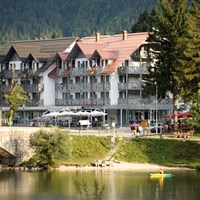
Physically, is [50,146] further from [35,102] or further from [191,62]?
[35,102]

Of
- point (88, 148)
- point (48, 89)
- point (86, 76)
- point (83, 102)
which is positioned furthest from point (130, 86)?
point (88, 148)

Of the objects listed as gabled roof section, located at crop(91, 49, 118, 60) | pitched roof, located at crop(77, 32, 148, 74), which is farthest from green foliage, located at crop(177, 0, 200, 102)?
gabled roof section, located at crop(91, 49, 118, 60)

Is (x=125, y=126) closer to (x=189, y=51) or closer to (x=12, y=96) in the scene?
(x=12, y=96)

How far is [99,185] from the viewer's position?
84250 mm

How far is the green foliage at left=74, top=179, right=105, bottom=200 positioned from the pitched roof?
5238 centimetres

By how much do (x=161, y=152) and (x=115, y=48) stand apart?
4306 cm

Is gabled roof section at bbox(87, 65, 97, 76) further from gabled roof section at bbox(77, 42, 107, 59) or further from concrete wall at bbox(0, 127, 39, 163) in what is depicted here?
concrete wall at bbox(0, 127, 39, 163)

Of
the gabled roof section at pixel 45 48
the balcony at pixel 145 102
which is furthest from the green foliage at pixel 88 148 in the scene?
the gabled roof section at pixel 45 48

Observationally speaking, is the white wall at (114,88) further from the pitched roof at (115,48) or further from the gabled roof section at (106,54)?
the gabled roof section at (106,54)

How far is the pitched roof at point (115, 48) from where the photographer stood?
13712 centimetres

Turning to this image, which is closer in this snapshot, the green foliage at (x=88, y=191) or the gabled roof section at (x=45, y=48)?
the green foliage at (x=88, y=191)

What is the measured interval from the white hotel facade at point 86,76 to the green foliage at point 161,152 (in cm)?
2776

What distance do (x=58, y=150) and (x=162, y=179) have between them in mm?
12533

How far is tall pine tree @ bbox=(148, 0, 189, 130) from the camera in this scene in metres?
113
